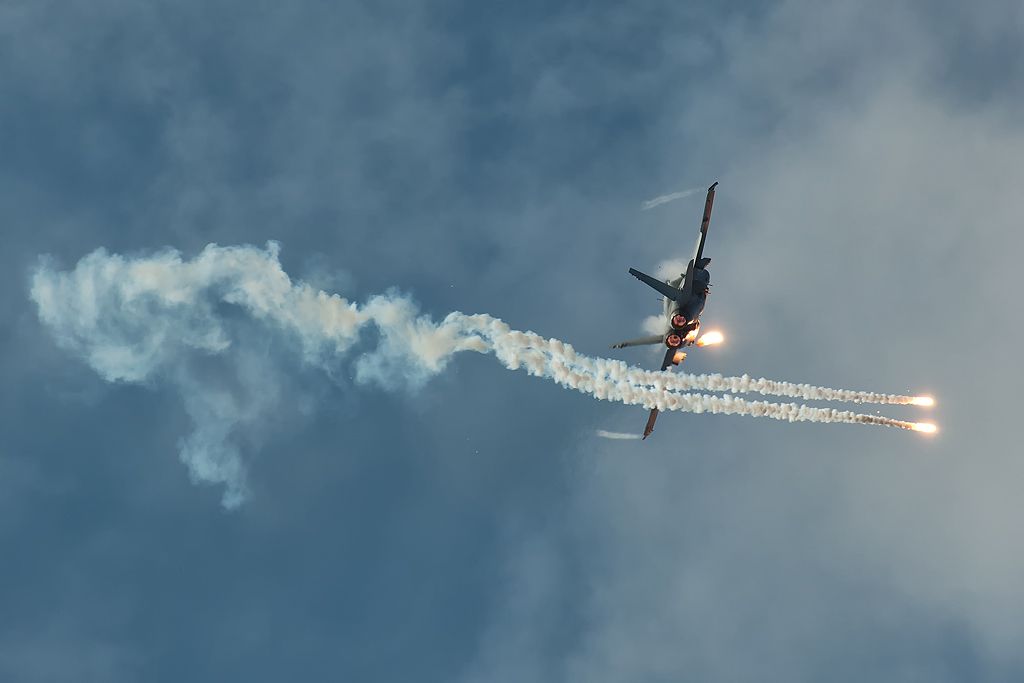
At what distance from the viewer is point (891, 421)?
80.1 m

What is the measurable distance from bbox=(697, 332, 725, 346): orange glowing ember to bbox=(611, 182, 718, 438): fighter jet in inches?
46.5

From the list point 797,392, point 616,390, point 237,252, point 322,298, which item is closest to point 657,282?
point 616,390

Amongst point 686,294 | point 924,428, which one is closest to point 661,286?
point 686,294

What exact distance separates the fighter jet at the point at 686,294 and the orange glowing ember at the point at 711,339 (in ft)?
3.87

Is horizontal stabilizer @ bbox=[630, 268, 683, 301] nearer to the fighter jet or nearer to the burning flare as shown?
the fighter jet

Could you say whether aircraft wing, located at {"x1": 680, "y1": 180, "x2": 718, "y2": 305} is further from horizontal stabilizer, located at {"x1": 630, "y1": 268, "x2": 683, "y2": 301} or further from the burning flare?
the burning flare

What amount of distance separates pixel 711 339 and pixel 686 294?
5.99m

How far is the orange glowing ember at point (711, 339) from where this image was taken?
274 ft

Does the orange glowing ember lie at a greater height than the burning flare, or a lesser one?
greater

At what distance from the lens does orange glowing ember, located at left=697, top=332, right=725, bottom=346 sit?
8350 cm

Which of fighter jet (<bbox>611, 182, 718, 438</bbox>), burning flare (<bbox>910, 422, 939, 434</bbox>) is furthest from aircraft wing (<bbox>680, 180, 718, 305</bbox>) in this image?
burning flare (<bbox>910, 422, 939, 434</bbox>)

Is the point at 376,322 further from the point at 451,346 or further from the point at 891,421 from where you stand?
the point at 891,421

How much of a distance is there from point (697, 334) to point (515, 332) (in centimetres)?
1815

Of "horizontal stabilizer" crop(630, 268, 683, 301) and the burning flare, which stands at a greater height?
"horizontal stabilizer" crop(630, 268, 683, 301)
